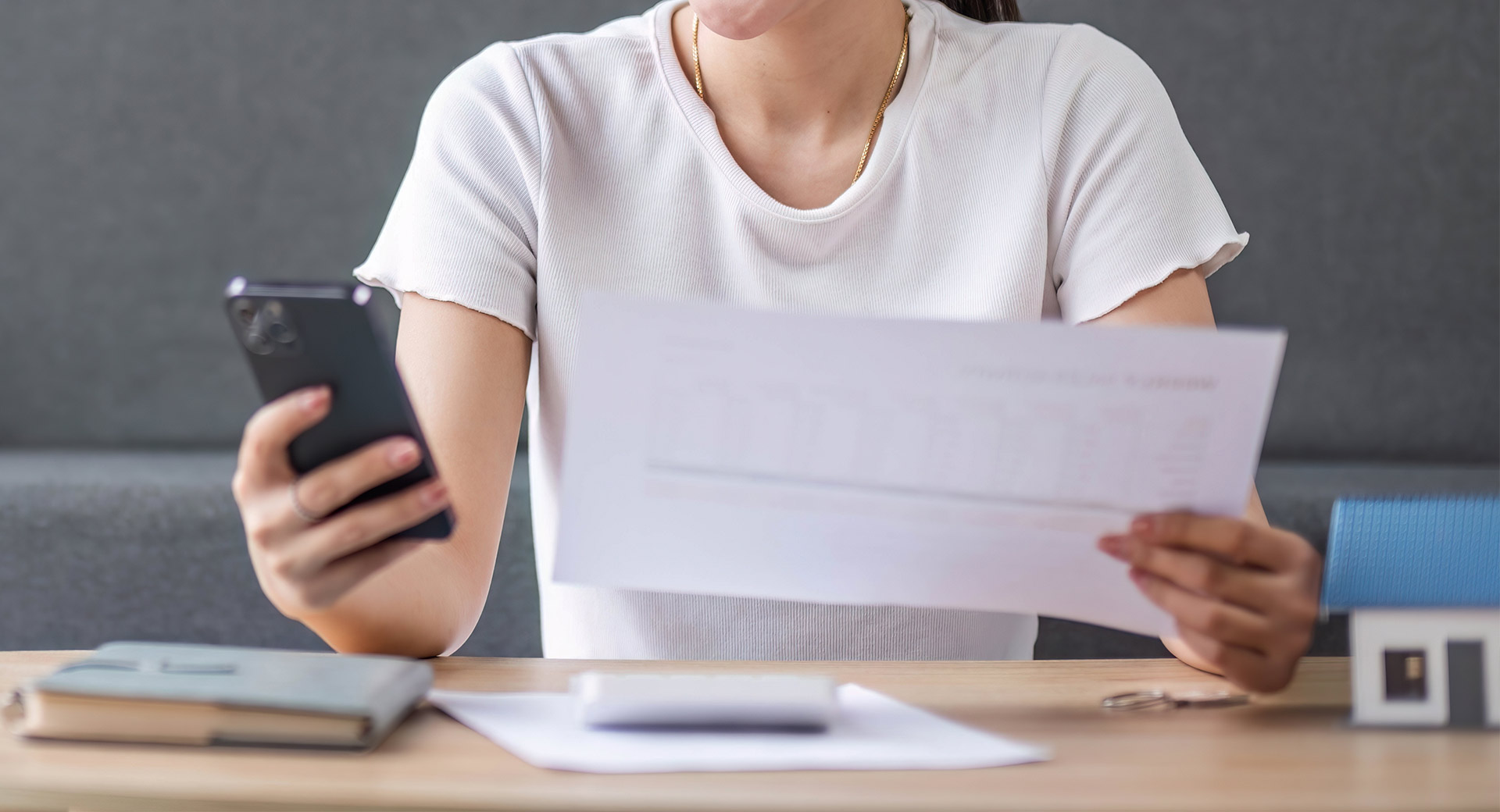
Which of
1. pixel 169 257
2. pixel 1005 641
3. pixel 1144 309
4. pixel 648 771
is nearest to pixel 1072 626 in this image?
pixel 1005 641

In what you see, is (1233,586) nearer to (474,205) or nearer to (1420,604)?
(1420,604)

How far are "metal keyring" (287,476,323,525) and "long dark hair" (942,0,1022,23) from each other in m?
0.86

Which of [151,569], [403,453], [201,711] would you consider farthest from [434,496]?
[151,569]

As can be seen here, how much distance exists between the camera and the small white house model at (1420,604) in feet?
1.98

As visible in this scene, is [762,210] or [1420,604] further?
[762,210]

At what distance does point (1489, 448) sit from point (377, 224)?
1.65 metres

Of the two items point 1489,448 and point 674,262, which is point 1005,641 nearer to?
point 674,262

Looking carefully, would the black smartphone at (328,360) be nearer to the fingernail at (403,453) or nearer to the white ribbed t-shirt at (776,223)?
the fingernail at (403,453)

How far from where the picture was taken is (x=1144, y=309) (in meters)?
0.95

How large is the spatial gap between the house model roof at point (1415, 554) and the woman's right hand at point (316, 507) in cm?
44

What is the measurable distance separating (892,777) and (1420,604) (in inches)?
11.5

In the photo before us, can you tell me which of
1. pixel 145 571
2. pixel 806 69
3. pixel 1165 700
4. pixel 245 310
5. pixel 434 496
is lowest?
pixel 145 571

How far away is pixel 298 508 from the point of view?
0.61 metres

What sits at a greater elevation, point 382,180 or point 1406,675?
point 382,180
